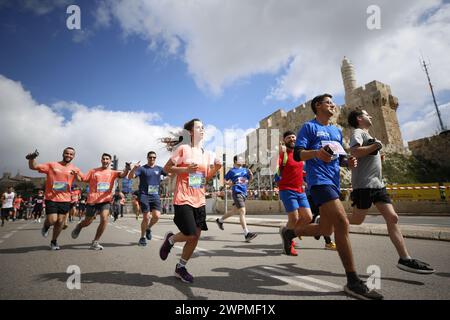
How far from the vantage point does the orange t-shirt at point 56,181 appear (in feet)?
20.1

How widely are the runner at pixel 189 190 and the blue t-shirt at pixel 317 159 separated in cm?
115

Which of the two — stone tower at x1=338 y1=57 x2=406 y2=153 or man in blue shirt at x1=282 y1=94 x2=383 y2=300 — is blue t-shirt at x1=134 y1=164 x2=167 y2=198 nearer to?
man in blue shirt at x1=282 y1=94 x2=383 y2=300

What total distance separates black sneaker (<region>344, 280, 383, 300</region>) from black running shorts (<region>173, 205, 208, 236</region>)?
5.66 feet

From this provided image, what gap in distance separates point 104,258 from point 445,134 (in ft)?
165

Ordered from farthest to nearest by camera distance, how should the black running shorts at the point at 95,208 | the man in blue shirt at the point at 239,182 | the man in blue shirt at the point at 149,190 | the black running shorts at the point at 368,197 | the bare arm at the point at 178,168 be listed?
the man in blue shirt at the point at 239,182, the man in blue shirt at the point at 149,190, the black running shorts at the point at 95,208, the black running shorts at the point at 368,197, the bare arm at the point at 178,168

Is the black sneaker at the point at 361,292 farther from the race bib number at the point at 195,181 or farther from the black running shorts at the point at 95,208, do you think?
the black running shorts at the point at 95,208

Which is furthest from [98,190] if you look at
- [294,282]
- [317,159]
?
[317,159]

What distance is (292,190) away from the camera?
4984mm

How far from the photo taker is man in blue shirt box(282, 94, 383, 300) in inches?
101

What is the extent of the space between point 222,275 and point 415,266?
7.33 ft

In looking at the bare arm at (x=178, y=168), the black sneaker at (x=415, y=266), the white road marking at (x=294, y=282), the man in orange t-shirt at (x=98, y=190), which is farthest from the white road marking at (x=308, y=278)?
the man in orange t-shirt at (x=98, y=190)

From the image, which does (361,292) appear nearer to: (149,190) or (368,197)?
(368,197)

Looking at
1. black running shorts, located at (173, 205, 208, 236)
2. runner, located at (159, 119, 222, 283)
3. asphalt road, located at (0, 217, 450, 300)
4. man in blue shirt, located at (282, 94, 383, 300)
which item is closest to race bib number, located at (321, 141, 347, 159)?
man in blue shirt, located at (282, 94, 383, 300)
